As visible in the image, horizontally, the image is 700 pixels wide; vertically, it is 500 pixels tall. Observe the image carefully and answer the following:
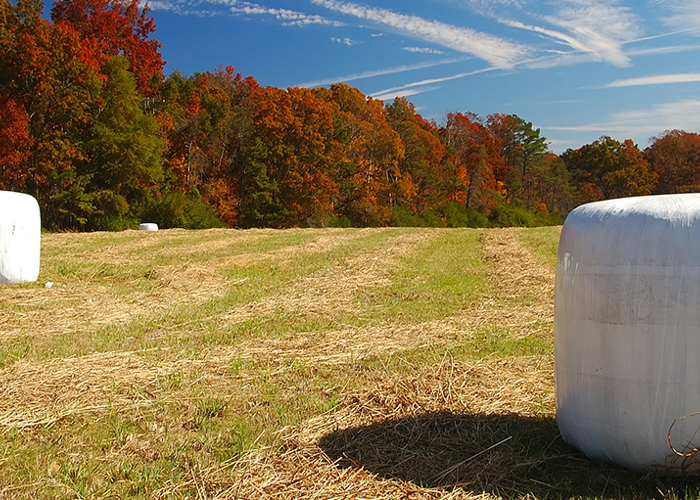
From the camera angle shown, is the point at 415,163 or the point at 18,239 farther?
the point at 415,163

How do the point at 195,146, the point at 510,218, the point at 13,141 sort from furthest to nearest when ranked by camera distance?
the point at 510,218
the point at 195,146
the point at 13,141

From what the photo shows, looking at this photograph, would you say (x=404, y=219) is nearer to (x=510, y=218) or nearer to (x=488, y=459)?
(x=510, y=218)

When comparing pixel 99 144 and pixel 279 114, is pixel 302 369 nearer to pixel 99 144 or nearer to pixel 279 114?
pixel 99 144

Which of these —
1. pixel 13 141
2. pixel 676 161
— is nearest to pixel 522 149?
pixel 676 161

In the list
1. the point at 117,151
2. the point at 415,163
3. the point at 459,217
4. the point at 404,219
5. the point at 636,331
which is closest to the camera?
the point at 636,331

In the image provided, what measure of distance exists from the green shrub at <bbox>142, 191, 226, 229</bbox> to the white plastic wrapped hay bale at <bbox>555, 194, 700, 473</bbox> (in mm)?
31232

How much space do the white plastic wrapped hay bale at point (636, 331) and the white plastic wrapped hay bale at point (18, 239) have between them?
927cm

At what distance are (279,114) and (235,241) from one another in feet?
81.6

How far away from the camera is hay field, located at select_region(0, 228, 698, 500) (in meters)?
3.26

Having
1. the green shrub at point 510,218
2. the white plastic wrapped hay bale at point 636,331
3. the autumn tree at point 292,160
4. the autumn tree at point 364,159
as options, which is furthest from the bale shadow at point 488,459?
the green shrub at point 510,218

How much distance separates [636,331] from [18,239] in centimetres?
970

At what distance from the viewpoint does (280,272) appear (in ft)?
38.4

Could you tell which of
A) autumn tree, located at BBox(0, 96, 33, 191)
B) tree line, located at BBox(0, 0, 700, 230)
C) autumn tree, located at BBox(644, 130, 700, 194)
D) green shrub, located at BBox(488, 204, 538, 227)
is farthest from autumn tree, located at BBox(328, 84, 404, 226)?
autumn tree, located at BBox(644, 130, 700, 194)

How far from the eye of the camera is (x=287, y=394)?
466cm
